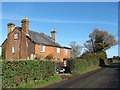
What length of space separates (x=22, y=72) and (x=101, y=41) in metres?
54.3

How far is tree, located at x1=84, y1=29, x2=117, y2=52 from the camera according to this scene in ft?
207

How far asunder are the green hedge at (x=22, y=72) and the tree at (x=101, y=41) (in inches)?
1904

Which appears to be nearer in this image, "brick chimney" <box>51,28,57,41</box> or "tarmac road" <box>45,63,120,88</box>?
"tarmac road" <box>45,63,120,88</box>

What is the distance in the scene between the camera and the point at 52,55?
3869 cm

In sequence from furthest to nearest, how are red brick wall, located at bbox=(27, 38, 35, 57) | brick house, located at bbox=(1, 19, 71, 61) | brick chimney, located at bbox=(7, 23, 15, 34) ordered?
brick chimney, located at bbox=(7, 23, 15, 34)
brick house, located at bbox=(1, 19, 71, 61)
red brick wall, located at bbox=(27, 38, 35, 57)

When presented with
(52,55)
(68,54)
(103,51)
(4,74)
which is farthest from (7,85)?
(103,51)

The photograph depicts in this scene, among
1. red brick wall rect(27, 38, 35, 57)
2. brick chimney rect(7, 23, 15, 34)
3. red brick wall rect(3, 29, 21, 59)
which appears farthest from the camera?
brick chimney rect(7, 23, 15, 34)

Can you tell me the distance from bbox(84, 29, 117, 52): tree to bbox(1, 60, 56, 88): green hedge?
4835cm

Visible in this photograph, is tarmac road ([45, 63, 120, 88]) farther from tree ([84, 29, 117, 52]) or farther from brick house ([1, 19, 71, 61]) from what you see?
tree ([84, 29, 117, 52])

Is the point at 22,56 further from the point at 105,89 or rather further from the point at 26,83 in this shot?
the point at 105,89

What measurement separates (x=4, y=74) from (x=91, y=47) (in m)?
58.0

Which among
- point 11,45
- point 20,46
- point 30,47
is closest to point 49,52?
point 30,47

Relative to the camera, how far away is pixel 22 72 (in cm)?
1325

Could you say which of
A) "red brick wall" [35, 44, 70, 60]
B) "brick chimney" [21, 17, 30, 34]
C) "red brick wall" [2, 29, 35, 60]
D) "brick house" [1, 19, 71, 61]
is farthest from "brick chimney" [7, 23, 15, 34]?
"red brick wall" [35, 44, 70, 60]
